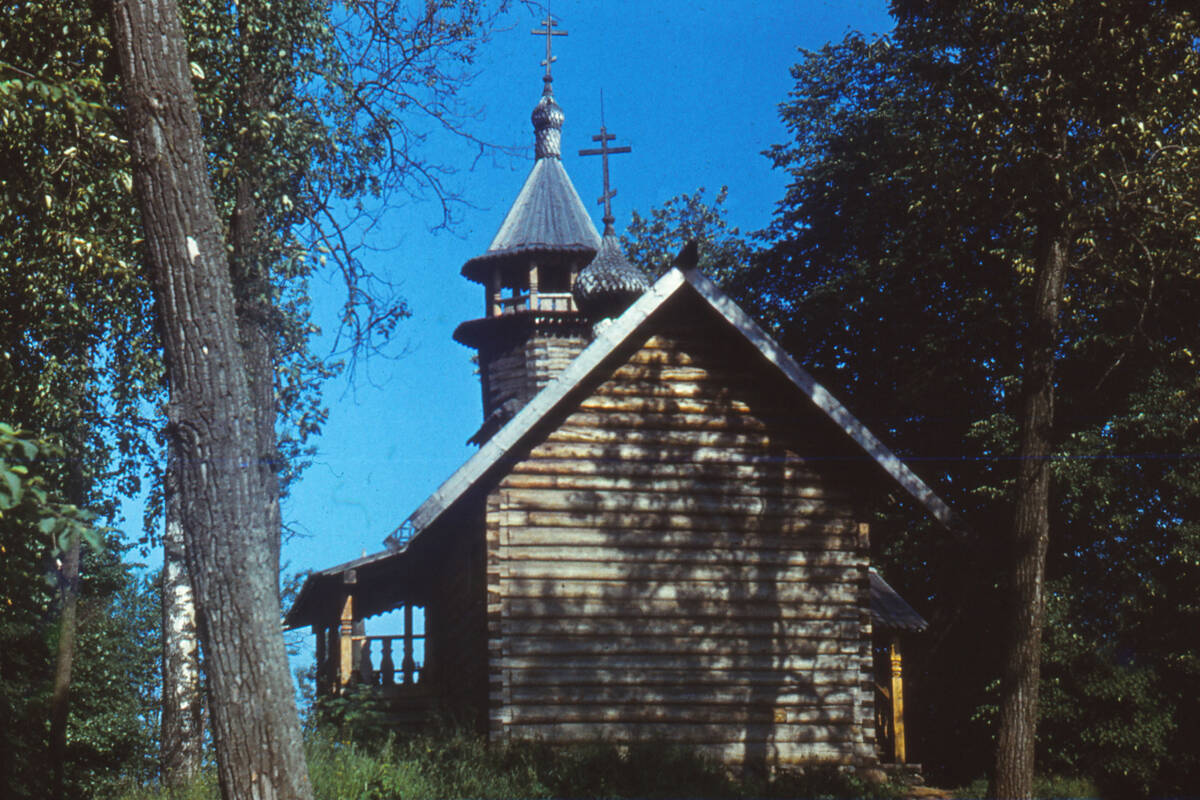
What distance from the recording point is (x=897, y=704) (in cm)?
2602

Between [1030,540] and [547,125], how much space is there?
26758mm

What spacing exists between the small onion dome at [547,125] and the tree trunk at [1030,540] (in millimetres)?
24769

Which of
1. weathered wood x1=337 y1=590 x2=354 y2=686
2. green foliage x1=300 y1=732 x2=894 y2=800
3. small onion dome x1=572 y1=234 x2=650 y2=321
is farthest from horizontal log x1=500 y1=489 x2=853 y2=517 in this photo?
small onion dome x1=572 y1=234 x2=650 y2=321

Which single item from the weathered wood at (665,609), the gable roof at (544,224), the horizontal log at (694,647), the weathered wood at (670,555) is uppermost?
the gable roof at (544,224)

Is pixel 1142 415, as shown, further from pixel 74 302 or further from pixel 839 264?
pixel 74 302

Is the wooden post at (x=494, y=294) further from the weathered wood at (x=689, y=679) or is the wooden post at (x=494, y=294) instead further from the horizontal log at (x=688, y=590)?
the weathered wood at (x=689, y=679)

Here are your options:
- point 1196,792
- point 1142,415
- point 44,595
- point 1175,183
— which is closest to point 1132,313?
point 1142,415

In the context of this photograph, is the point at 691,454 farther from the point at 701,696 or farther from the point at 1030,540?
the point at 1030,540

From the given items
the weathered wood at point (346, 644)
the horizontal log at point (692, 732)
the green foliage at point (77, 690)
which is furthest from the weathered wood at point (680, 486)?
the green foliage at point (77, 690)

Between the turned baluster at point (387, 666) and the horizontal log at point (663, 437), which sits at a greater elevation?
the horizontal log at point (663, 437)

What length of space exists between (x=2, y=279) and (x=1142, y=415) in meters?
21.5

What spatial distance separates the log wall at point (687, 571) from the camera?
16.5 meters

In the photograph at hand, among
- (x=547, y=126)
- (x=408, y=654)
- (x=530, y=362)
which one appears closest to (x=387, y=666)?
(x=408, y=654)

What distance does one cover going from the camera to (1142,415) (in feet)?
84.2
